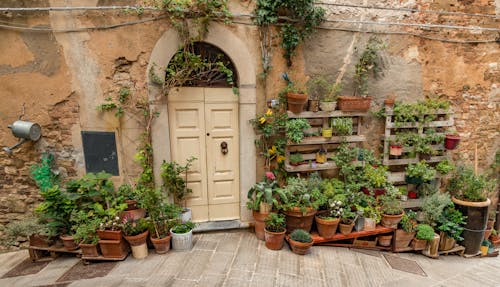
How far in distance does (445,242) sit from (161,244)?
15.5 ft

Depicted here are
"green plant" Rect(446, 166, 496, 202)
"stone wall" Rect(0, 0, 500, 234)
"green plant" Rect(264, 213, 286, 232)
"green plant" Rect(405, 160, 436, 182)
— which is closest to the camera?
"stone wall" Rect(0, 0, 500, 234)

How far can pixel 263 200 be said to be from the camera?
12.7ft

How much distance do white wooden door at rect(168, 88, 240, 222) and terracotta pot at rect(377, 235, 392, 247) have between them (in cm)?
241

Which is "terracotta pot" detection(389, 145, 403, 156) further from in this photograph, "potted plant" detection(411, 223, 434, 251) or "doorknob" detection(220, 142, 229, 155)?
"doorknob" detection(220, 142, 229, 155)

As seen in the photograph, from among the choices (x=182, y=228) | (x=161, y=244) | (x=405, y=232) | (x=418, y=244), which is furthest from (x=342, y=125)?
(x=161, y=244)

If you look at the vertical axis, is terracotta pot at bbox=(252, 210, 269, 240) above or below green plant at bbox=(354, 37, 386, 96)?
below

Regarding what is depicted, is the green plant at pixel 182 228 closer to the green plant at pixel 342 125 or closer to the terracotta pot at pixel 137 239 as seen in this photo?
the terracotta pot at pixel 137 239

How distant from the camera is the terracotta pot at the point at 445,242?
4.41 metres

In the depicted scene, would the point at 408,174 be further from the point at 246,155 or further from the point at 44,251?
the point at 44,251

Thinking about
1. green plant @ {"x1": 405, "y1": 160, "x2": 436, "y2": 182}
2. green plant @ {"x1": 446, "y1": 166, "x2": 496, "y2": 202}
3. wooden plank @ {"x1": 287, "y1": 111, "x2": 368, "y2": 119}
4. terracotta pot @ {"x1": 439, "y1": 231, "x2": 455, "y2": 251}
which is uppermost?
wooden plank @ {"x1": 287, "y1": 111, "x2": 368, "y2": 119}

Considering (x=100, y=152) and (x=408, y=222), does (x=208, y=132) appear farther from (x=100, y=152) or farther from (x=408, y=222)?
(x=408, y=222)

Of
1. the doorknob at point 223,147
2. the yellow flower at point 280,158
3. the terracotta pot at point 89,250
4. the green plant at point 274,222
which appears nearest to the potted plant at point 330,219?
the green plant at point 274,222

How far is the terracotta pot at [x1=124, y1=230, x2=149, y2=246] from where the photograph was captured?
3.39 metres

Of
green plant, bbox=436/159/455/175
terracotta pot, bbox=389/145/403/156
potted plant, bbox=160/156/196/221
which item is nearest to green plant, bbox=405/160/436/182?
green plant, bbox=436/159/455/175
